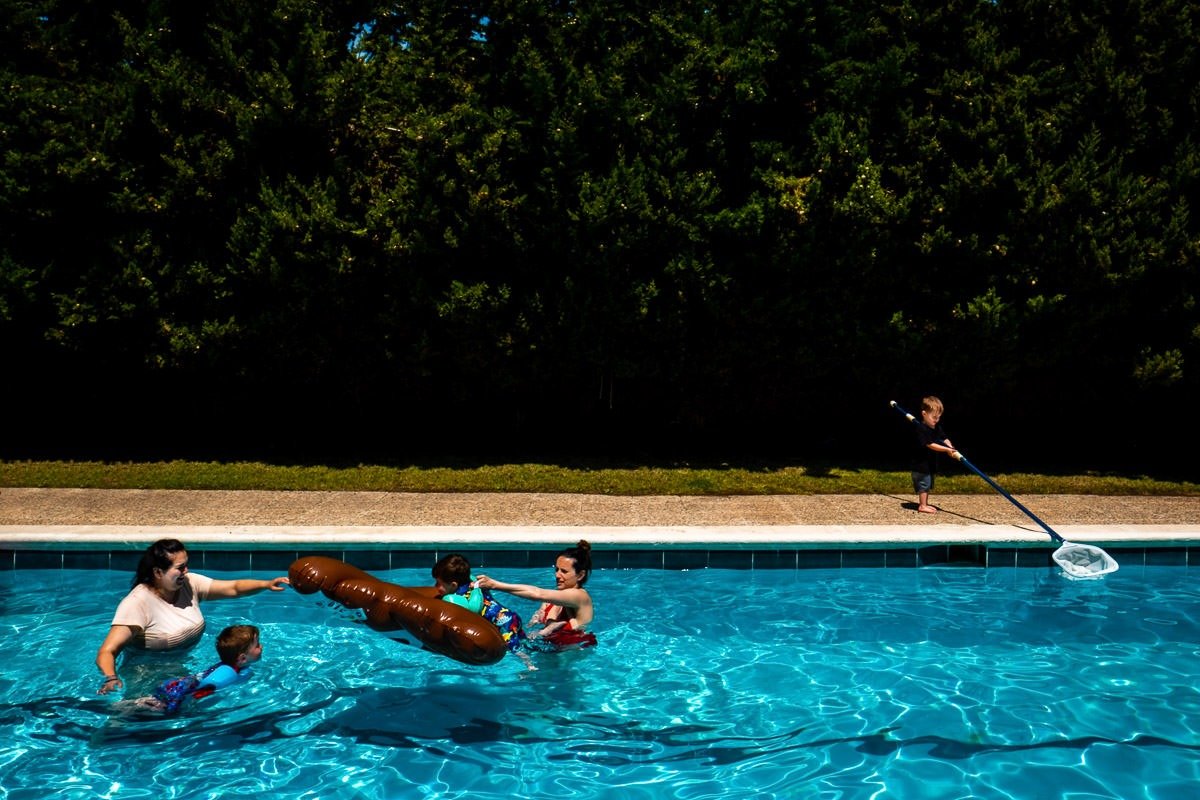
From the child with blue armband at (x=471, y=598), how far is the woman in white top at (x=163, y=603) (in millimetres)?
1071

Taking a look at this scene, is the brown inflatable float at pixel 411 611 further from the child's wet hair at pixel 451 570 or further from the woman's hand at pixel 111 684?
the woman's hand at pixel 111 684

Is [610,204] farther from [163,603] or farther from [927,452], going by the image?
[163,603]

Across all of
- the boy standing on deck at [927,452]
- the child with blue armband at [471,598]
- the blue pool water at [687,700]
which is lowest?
the blue pool water at [687,700]

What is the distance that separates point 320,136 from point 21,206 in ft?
11.9

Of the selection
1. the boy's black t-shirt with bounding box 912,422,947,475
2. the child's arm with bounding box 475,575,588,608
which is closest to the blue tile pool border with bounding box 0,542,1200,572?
the boy's black t-shirt with bounding box 912,422,947,475

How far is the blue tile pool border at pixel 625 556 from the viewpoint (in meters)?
9.08

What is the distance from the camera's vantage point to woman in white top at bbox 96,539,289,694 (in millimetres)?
6617

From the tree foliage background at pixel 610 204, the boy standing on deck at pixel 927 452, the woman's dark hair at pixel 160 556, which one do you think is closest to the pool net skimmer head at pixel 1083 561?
the boy standing on deck at pixel 927 452

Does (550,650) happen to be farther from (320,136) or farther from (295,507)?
(320,136)

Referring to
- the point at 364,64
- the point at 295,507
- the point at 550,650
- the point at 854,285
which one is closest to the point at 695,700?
the point at 550,650

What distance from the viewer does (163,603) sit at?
689 cm

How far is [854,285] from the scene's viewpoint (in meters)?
13.1

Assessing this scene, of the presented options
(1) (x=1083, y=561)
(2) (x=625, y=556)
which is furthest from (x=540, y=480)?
(1) (x=1083, y=561)

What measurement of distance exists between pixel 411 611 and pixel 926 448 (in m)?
Result: 6.44
